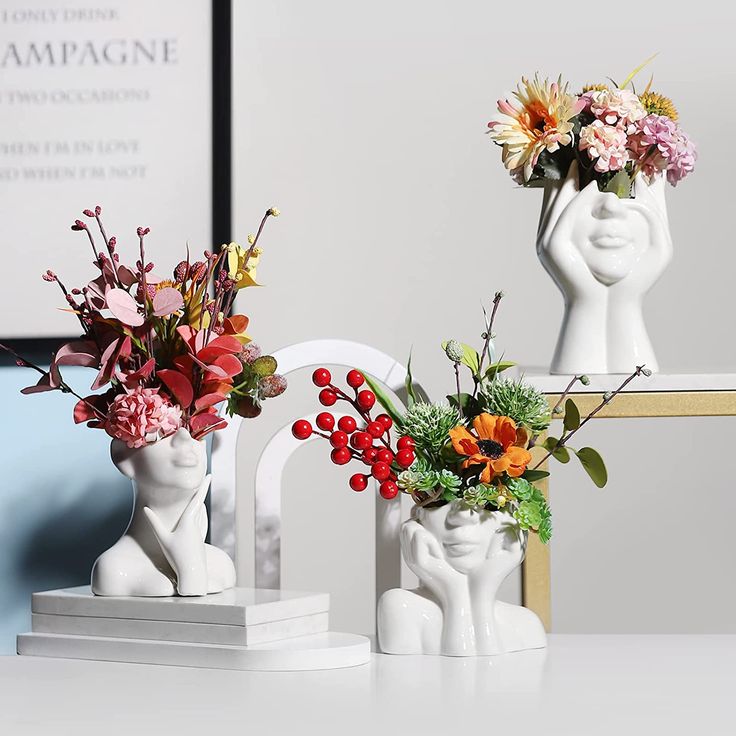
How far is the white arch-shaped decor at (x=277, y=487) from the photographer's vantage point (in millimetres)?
1379

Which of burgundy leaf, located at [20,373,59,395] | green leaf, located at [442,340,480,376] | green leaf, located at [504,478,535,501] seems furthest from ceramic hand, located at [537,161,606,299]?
burgundy leaf, located at [20,373,59,395]

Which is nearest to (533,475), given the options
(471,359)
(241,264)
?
(471,359)

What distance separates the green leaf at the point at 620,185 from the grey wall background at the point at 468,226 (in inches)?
28.9

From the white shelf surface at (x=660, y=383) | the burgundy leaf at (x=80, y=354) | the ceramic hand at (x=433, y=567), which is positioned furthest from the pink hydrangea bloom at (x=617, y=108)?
the burgundy leaf at (x=80, y=354)

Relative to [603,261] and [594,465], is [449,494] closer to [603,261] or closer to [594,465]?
[594,465]

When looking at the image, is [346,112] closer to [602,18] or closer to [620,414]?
[602,18]

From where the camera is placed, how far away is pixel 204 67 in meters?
2.01

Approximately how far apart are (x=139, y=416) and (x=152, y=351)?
0.20ft

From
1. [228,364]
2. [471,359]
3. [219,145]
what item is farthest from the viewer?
[219,145]

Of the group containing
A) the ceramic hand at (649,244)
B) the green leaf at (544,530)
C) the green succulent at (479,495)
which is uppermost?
the ceramic hand at (649,244)

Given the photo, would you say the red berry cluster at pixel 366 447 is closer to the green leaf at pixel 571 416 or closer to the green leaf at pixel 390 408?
the green leaf at pixel 390 408

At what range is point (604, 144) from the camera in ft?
4.25

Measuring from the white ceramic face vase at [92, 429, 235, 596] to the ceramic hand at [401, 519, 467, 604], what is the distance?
19 cm

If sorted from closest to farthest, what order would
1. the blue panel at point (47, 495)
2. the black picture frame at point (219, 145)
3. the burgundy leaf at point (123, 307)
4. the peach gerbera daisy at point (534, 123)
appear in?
the burgundy leaf at point (123, 307) → the peach gerbera daisy at point (534, 123) → the blue panel at point (47, 495) → the black picture frame at point (219, 145)
